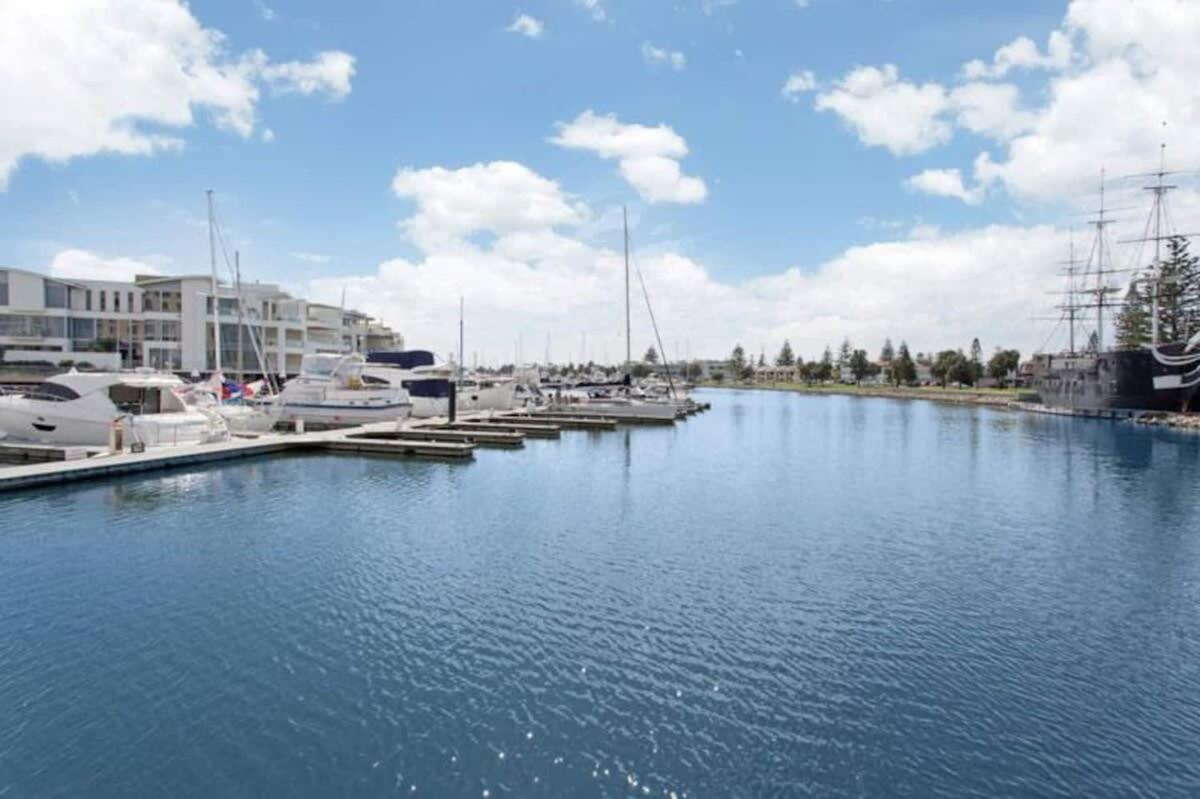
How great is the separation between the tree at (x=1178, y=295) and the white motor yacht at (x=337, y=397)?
88.7m

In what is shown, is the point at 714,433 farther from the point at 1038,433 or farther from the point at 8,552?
the point at 8,552

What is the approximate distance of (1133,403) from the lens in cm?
6769

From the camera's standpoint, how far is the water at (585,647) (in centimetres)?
780

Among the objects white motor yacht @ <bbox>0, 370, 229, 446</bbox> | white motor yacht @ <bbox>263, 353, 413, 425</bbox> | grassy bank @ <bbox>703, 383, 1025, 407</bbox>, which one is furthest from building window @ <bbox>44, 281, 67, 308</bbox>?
grassy bank @ <bbox>703, 383, 1025, 407</bbox>

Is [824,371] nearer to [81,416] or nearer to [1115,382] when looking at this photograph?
[1115,382]

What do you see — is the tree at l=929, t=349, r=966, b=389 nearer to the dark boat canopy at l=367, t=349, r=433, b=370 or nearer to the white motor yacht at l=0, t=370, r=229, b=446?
the dark boat canopy at l=367, t=349, r=433, b=370

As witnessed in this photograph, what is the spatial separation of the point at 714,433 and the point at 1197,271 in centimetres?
7246

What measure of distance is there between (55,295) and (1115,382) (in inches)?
4312

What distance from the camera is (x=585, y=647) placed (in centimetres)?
1095

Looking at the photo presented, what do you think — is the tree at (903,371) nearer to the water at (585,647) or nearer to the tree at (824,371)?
the tree at (824,371)

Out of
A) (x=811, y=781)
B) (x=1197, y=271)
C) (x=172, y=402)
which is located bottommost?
(x=811, y=781)

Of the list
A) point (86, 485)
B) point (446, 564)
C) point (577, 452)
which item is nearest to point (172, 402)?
point (86, 485)

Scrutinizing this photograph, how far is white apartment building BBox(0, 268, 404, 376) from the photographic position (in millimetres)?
66000

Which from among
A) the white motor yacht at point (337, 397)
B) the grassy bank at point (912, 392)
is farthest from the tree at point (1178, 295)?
the white motor yacht at point (337, 397)
